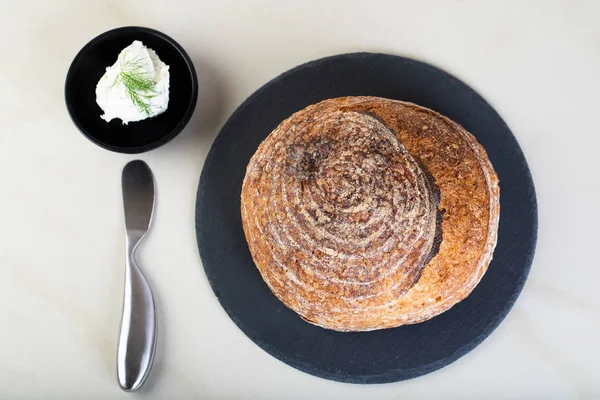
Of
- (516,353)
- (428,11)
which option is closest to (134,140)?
(428,11)

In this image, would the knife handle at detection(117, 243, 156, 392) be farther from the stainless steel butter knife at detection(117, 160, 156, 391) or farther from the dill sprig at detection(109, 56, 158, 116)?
the dill sprig at detection(109, 56, 158, 116)

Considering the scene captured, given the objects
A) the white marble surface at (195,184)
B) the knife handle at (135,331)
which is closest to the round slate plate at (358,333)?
the white marble surface at (195,184)

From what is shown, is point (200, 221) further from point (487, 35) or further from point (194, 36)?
point (487, 35)

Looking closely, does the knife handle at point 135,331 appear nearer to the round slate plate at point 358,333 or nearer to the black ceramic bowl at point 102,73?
the round slate plate at point 358,333

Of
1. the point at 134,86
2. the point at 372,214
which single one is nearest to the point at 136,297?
the point at 134,86

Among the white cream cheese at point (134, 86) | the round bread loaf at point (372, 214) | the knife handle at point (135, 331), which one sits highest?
the white cream cheese at point (134, 86)

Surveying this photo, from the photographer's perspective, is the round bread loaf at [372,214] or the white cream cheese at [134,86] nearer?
the round bread loaf at [372,214]

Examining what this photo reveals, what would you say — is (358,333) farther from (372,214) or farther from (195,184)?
(195,184)
